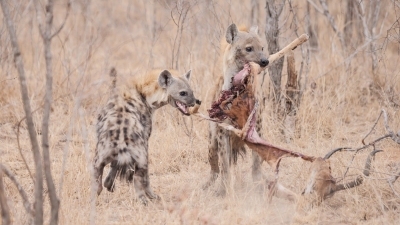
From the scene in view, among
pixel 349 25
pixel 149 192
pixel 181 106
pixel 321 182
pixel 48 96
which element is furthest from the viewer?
pixel 349 25

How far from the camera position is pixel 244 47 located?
515 centimetres

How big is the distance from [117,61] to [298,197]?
5.28 m

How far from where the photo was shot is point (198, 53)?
303 inches

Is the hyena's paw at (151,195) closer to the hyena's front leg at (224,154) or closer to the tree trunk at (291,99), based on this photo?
the hyena's front leg at (224,154)

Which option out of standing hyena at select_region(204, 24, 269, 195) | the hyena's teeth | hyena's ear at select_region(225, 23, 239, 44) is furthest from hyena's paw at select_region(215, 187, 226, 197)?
hyena's ear at select_region(225, 23, 239, 44)

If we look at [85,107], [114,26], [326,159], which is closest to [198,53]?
[85,107]

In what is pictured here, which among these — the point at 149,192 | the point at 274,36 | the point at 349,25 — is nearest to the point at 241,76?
the point at 149,192

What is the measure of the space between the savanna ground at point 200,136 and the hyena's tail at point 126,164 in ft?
0.71

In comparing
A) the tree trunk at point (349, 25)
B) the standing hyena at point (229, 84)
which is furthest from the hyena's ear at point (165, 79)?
the tree trunk at point (349, 25)

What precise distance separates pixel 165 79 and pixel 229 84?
55 cm

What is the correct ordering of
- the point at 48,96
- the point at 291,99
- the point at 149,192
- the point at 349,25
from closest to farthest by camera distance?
the point at 48,96 → the point at 149,192 → the point at 291,99 → the point at 349,25

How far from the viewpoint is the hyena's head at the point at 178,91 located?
525cm

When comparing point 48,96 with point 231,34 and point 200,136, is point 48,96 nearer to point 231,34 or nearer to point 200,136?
point 231,34

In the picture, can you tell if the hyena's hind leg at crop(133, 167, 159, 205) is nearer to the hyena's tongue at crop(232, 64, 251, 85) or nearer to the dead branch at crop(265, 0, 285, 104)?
the hyena's tongue at crop(232, 64, 251, 85)
